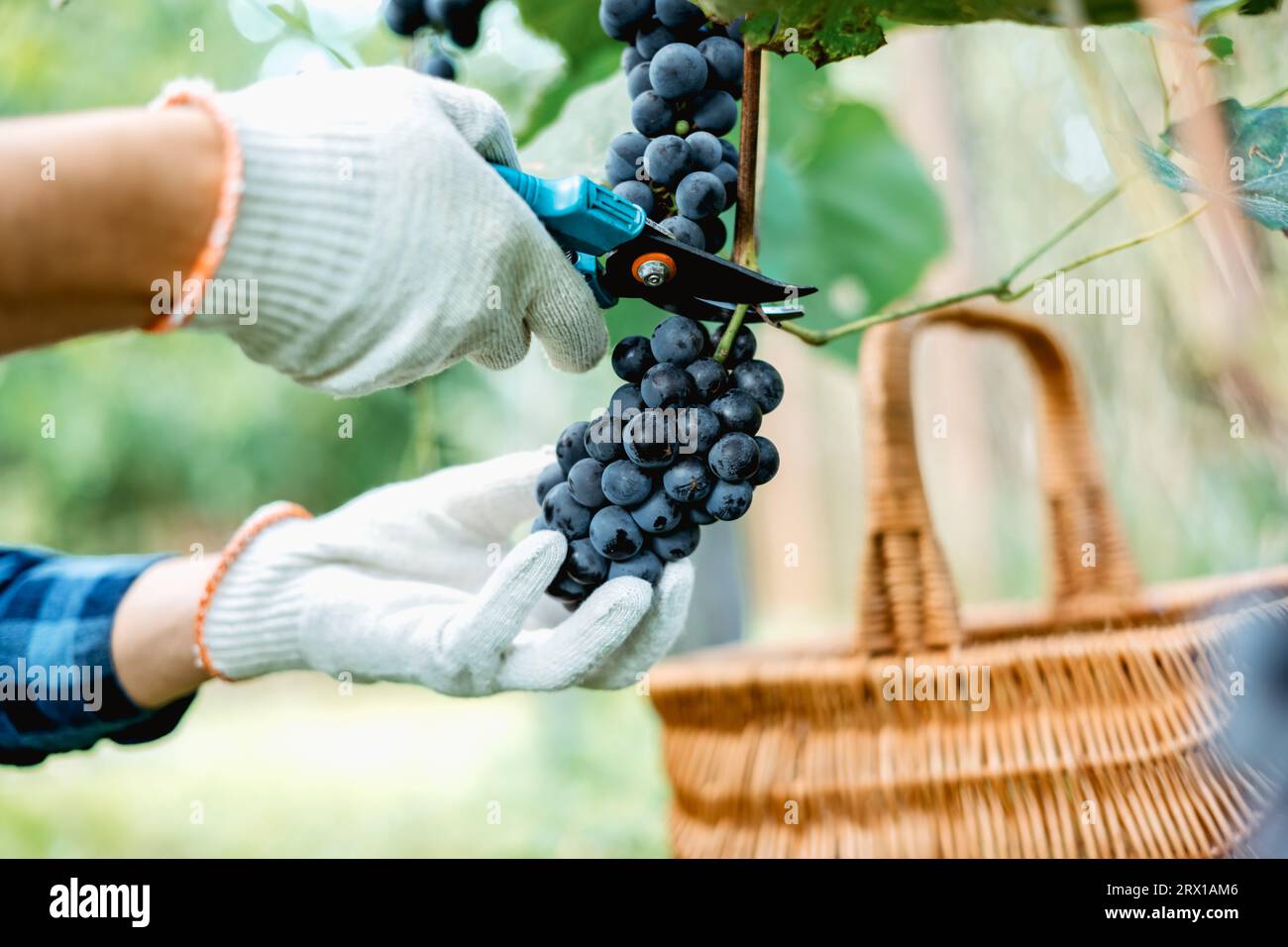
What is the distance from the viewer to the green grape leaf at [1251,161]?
0.59 metres

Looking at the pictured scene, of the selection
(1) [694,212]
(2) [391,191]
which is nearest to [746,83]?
(1) [694,212]

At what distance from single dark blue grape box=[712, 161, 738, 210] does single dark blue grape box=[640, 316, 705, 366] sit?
0.07 metres

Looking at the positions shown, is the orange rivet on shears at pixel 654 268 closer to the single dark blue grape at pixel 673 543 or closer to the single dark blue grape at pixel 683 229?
the single dark blue grape at pixel 683 229

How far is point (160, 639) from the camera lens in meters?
0.75

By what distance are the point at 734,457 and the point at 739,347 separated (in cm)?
8

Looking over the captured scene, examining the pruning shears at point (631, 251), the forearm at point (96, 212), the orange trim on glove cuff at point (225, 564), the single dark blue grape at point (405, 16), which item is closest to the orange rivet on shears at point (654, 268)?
the pruning shears at point (631, 251)

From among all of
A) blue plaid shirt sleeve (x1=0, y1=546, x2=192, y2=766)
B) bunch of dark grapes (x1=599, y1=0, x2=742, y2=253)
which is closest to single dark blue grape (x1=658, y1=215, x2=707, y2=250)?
bunch of dark grapes (x1=599, y1=0, x2=742, y2=253)

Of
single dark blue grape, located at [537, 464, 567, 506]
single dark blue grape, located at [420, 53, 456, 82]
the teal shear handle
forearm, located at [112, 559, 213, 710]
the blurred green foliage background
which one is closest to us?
the teal shear handle

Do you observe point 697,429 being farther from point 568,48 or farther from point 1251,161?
point 568,48

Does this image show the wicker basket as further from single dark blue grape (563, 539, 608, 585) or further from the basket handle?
single dark blue grape (563, 539, 608, 585)

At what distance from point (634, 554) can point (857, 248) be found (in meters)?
0.77

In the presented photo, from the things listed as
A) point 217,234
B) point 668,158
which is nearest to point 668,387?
point 668,158

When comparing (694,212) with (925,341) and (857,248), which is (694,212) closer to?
(857,248)

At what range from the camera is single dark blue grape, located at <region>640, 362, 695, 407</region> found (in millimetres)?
553
